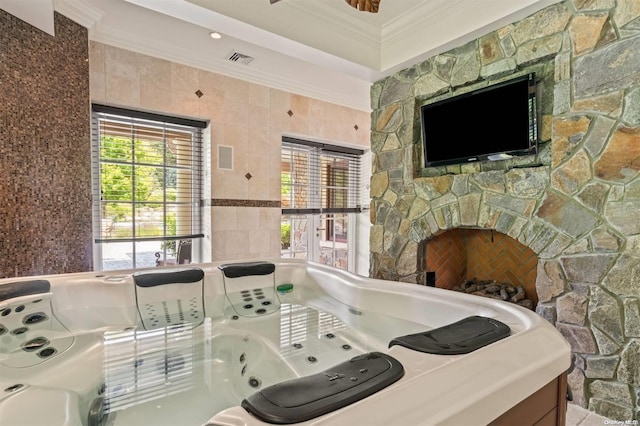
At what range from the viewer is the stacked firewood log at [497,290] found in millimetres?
2496

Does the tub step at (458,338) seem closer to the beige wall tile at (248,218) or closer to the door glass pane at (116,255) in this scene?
the beige wall tile at (248,218)

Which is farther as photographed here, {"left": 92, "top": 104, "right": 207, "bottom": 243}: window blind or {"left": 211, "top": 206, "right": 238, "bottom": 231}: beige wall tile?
{"left": 211, "top": 206, "right": 238, "bottom": 231}: beige wall tile

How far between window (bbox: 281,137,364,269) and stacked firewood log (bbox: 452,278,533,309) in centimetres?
199

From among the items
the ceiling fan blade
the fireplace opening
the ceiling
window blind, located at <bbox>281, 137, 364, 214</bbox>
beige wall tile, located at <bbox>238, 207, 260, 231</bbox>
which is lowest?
the fireplace opening

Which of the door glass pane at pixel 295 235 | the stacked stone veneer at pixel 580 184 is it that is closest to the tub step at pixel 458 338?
the stacked stone veneer at pixel 580 184

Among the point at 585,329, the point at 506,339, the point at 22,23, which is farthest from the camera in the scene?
the point at 22,23

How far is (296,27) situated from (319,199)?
2389mm

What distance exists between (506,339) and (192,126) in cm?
322

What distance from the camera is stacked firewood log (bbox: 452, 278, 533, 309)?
2.50 m

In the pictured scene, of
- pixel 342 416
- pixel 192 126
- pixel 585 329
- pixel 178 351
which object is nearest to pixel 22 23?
pixel 192 126

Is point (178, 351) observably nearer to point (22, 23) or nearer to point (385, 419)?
point (385, 419)

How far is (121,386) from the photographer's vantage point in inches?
52.1

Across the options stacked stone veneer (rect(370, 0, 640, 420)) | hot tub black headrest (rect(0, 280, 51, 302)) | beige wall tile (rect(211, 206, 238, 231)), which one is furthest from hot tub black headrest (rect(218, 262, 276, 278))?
stacked stone veneer (rect(370, 0, 640, 420))

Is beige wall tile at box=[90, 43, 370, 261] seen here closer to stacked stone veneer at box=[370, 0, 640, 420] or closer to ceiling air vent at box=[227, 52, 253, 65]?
ceiling air vent at box=[227, 52, 253, 65]
